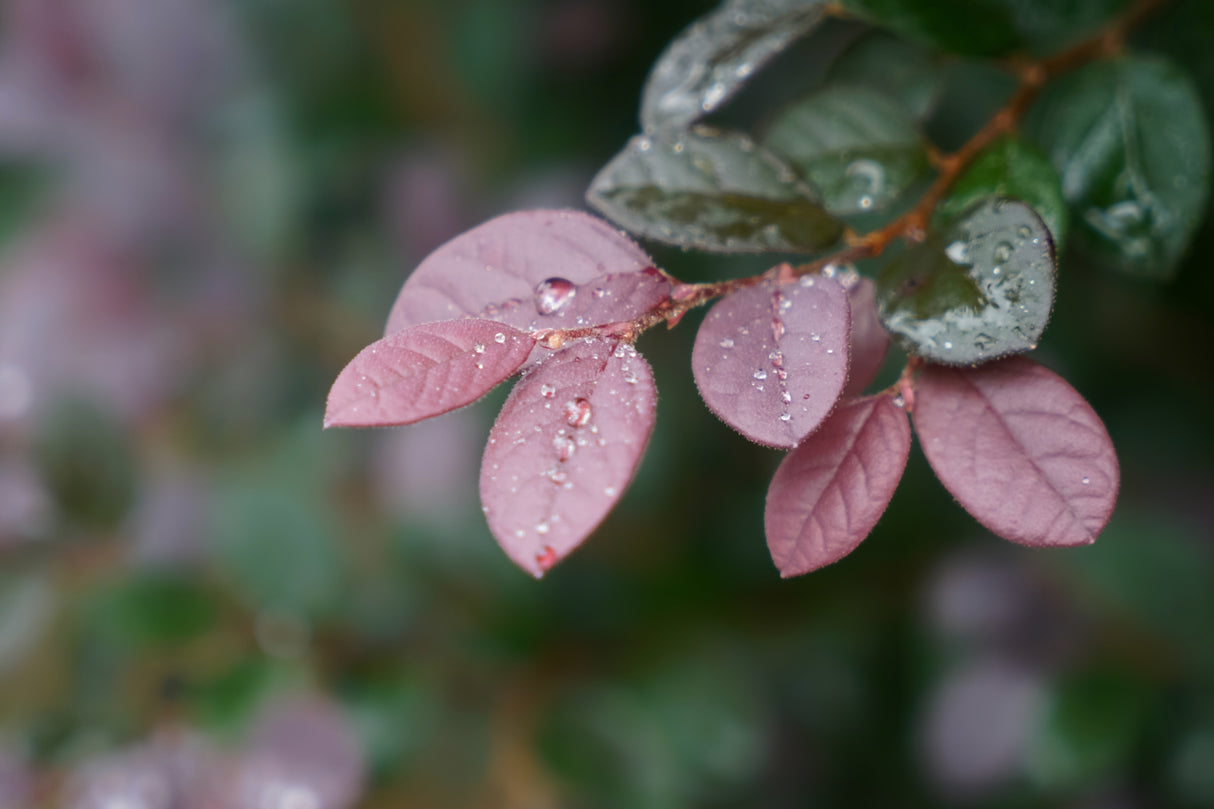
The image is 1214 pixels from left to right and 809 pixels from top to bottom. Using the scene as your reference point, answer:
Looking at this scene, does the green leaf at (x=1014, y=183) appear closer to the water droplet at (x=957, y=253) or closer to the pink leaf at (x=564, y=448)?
the water droplet at (x=957, y=253)

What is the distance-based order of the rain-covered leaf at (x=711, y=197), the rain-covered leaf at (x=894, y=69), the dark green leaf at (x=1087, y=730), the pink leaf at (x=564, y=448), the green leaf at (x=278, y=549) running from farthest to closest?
1. the green leaf at (x=278, y=549)
2. the dark green leaf at (x=1087, y=730)
3. the rain-covered leaf at (x=894, y=69)
4. the rain-covered leaf at (x=711, y=197)
5. the pink leaf at (x=564, y=448)

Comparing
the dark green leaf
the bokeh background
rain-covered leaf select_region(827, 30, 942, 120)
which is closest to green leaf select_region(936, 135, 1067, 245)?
rain-covered leaf select_region(827, 30, 942, 120)

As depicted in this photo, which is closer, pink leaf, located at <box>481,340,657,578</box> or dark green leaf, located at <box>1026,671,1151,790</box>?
pink leaf, located at <box>481,340,657,578</box>

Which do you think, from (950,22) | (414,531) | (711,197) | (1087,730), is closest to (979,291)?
(711,197)

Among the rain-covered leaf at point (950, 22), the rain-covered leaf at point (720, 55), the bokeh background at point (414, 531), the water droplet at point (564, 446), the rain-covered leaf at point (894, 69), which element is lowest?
the bokeh background at point (414, 531)

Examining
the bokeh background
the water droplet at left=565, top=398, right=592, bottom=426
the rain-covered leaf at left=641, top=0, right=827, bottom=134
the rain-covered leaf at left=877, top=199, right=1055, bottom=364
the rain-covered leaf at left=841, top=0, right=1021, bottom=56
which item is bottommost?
the bokeh background

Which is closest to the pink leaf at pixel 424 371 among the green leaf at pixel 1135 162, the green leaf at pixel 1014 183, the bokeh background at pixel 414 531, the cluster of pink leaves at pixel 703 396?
the cluster of pink leaves at pixel 703 396

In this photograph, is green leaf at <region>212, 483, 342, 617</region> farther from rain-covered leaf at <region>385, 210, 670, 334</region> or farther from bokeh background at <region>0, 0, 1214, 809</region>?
rain-covered leaf at <region>385, 210, 670, 334</region>

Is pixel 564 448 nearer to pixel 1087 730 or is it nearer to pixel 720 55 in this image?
pixel 720 55
